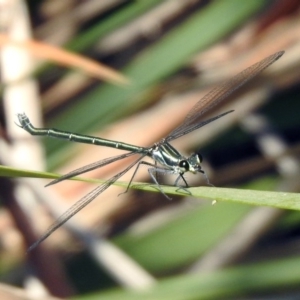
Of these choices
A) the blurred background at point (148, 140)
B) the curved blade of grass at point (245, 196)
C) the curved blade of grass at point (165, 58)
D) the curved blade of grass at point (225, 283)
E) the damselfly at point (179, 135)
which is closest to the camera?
the curved blade of grass at point (245, 196)

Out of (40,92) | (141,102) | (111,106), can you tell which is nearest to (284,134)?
(141,102)

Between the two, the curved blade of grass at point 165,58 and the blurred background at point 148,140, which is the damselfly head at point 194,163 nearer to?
the blurred background at point 148,140

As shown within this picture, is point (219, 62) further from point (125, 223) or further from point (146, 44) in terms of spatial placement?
point (125, 223)

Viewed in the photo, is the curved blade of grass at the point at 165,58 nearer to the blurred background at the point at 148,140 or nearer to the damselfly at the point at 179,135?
the blurred background at the point at 148,140

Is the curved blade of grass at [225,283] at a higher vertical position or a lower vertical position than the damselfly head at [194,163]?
lower

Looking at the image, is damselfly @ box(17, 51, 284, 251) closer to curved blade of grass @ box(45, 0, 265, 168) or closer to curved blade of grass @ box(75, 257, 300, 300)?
curved blade of grass @ box(45, 0, 265, 168)

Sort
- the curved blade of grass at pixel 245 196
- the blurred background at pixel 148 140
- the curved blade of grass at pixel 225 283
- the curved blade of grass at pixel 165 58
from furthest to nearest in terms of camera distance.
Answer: the curved blade of grass at pixel 165 58, the blurred background at pixel 148 140, the curved blade of grass at pixel 225 283, the curved blade of grass at pixel 245 196

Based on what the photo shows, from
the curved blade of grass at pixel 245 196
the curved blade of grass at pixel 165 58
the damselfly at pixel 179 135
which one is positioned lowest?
the curved blade of grass at pixel 245 196

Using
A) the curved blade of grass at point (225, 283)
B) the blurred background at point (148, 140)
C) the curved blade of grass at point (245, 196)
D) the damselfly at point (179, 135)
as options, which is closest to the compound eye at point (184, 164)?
the damselfly at point (179, 135)

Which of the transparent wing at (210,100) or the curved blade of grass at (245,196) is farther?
the transparent wing at (210,100)
